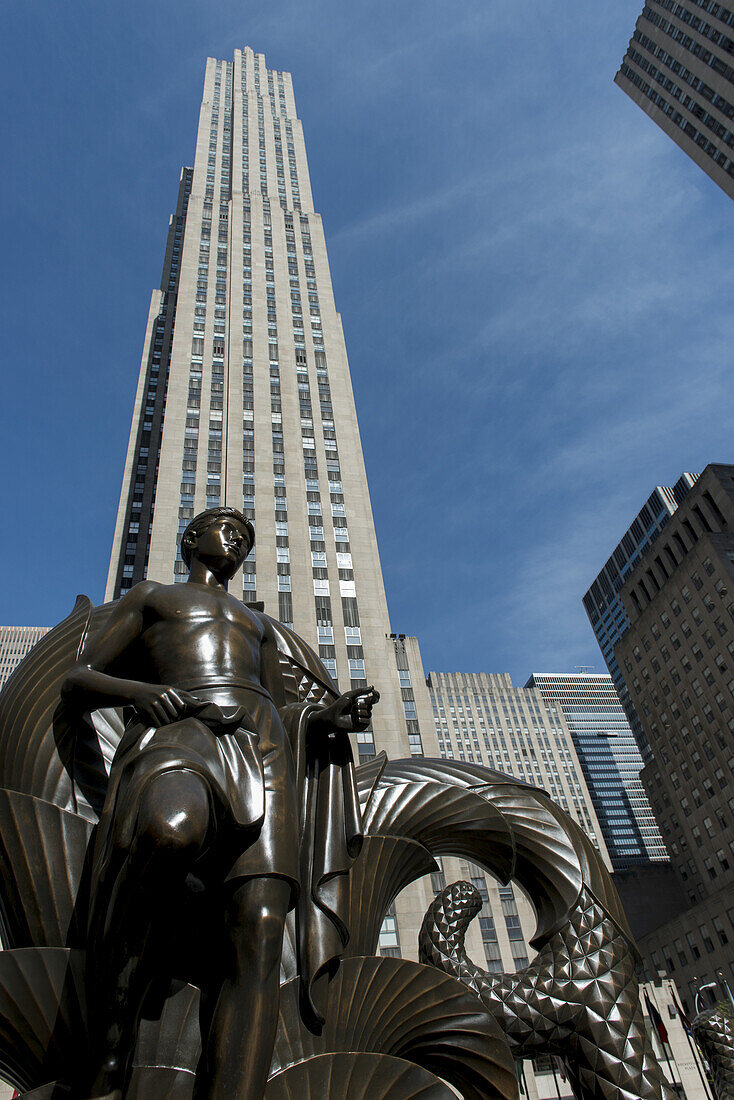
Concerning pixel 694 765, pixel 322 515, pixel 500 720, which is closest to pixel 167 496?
pixel 322 515

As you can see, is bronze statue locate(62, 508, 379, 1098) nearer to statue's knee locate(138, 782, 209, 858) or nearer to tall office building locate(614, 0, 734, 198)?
statue's knee locate(138, 782, 209, 858)

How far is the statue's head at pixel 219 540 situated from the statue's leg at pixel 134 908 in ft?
7.23

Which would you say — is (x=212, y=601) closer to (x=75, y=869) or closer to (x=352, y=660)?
(x=75, y=869)

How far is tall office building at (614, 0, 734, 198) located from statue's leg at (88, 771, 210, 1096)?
3370 inches

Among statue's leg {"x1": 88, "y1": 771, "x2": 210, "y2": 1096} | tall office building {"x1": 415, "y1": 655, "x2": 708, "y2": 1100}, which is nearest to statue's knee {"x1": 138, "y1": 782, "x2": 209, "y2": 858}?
statue's leg {"x1": 88, "y1": 771, "x2": 210, "y2": 1096}

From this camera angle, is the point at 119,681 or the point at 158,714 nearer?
the point at 158,714

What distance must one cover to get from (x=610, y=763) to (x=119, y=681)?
137 meters

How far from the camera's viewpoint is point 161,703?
12.2 feet

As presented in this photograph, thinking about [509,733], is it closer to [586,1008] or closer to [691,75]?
[691,75]

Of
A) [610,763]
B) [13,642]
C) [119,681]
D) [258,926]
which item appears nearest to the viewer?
[258,926]

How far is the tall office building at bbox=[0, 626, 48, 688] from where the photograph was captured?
105 meters

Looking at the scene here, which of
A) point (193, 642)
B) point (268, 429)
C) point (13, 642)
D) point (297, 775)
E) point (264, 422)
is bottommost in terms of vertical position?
point (297, 775)

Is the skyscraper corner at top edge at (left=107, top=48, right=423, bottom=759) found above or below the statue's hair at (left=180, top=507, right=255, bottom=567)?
above

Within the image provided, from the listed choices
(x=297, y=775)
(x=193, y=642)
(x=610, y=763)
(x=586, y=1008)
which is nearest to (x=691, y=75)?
(x=193, y=642)
